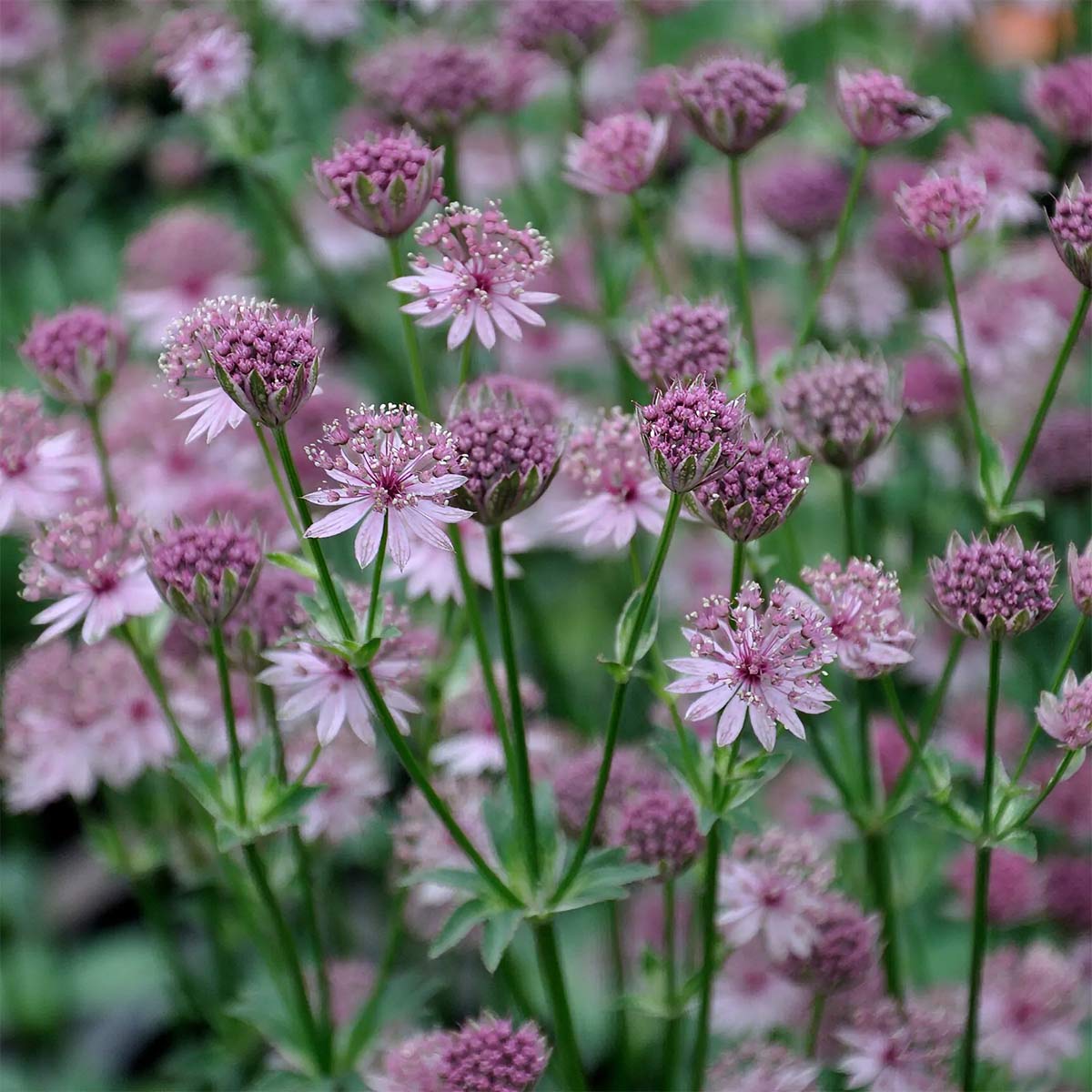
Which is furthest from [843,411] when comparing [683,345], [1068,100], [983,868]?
[1068,100]

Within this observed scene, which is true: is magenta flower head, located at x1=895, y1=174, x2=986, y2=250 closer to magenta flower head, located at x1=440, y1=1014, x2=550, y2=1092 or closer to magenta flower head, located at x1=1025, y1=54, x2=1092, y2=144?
magenta flower head, located at x1=1025, y1=54, x2=1092, y2=144

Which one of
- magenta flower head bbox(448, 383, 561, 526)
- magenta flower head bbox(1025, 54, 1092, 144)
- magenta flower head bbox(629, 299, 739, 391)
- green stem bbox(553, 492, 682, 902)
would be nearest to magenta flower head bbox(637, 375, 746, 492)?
green stem bbox(553, 492, 682, 902)

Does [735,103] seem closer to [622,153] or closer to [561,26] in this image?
[622,153]

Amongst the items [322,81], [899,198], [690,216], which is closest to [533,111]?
[322,81]

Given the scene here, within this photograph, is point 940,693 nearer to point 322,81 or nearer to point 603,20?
point 603,20

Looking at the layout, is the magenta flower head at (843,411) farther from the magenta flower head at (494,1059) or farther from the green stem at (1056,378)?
the magenta flower head at (494,1059)
